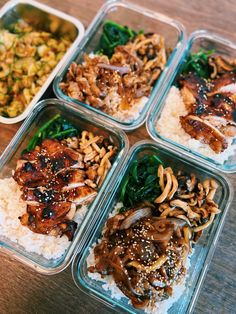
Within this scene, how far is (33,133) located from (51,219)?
679mm

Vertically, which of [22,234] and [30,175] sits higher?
[30,175]

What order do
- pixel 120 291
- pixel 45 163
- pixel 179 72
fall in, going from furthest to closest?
1. pixel 179 72
2. pixel 45 163
3. pixel 120 291

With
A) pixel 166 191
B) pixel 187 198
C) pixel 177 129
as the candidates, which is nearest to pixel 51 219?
pixel 166 191

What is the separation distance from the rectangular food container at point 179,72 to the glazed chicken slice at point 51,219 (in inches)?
32.2

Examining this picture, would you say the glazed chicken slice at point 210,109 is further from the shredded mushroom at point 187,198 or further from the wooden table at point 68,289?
the wooden table at point 68,289

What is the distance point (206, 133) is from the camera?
98.6 inches

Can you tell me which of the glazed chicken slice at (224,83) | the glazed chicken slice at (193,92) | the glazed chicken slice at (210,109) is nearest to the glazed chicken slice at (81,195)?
the glazed chicken slice at (210,109)

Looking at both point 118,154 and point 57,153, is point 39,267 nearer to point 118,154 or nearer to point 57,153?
point 57,153

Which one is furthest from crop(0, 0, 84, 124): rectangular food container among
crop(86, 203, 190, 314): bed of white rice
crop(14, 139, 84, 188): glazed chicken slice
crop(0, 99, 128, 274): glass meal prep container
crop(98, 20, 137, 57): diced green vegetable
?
crop(86, 203, 190, 314): bed of white rice

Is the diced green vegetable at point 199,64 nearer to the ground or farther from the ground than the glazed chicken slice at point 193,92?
farther from the ground

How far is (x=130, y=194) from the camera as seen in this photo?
239cm

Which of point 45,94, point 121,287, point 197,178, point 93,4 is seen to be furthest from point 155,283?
point 93,4

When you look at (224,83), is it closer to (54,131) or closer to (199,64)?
(199,64)

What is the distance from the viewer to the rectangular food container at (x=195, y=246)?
213 cm
